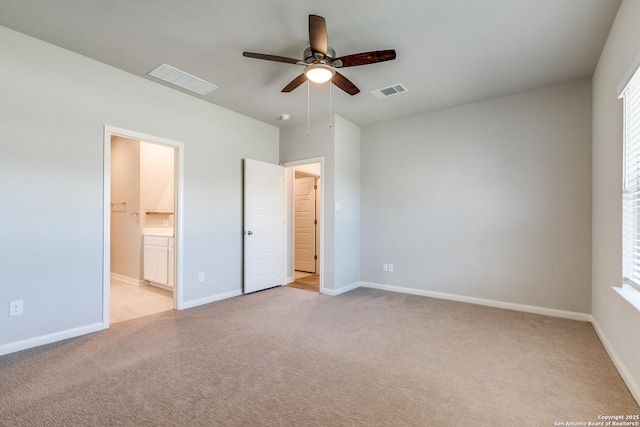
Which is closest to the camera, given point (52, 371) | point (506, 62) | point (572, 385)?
point (572, 385)

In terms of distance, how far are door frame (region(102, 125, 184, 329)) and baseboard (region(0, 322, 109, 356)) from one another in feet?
0.33

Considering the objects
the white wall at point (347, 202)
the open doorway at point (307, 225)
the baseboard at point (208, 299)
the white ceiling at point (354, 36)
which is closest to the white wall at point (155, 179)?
the baseboard at point (208, 299)

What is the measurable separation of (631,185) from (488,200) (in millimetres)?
1885

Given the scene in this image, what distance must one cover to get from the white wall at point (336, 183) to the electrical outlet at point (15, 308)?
11.1ft

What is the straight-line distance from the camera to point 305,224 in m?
6.77

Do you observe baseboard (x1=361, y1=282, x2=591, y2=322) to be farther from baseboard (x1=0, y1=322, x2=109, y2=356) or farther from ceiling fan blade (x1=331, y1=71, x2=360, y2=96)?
baseboard (x1=0, y1=322, x2=109, y2=356)

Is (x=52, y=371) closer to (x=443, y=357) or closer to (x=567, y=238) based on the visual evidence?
(x=443, y=357)

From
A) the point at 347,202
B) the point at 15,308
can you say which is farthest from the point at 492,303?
the point at 15,308

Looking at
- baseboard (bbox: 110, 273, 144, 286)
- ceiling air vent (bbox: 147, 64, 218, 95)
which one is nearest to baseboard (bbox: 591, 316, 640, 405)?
ceiling air vent (bbox: 147, 64, 218, 95)

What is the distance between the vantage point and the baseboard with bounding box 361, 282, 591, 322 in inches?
138

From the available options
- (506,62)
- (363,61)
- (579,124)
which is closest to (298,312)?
(363,61)

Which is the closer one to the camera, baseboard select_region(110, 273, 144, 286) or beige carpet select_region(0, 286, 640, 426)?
beige carpet select_region(0, 286, 640, 426)

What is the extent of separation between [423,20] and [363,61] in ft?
1.87

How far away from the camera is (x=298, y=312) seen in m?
3.78
